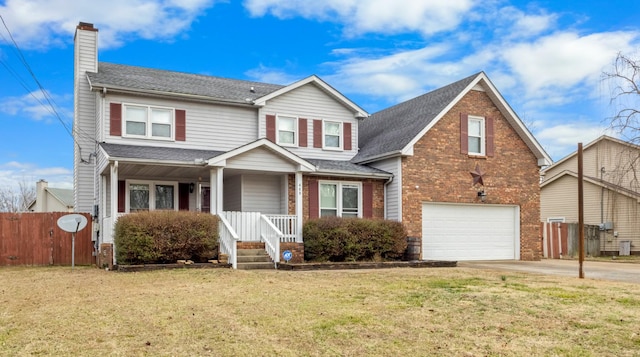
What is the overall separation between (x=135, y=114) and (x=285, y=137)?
17.7 feet

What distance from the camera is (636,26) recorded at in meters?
23.2

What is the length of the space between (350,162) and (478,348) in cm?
1600

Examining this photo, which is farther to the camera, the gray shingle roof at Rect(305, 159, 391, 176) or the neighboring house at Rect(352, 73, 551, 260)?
the neighboring house at Rect(352, 73, 551, 260)

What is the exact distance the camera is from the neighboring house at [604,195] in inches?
1180

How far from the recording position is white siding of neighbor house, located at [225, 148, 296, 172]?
1847cm

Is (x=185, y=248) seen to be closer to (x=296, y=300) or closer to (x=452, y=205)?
(x=296, y=300)

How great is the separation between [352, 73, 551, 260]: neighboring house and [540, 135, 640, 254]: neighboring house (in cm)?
759

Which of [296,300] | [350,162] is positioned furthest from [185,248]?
[350,162]

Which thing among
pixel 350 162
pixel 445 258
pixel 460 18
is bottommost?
pixel 445 258

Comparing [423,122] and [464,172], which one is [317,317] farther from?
[464,172]

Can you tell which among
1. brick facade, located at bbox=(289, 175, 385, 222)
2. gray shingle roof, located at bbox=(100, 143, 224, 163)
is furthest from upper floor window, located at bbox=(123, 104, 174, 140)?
brick facade, located at bbox=(289, 175, 385, 222)

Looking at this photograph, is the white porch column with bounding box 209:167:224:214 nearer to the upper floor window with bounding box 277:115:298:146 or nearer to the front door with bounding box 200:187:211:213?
the front door with bounding box 200:187:211:213

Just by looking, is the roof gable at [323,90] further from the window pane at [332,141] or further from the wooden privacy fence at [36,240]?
the wooden privacy fence at [36,240]

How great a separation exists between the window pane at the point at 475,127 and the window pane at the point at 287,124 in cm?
666
